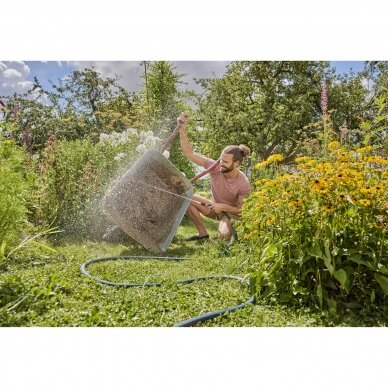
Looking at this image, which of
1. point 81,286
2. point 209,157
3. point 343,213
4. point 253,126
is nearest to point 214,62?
point 253,126

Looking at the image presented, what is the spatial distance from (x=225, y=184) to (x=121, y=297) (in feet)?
5.85

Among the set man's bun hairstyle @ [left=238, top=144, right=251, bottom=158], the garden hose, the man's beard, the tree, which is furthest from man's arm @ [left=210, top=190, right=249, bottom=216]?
the garden hose

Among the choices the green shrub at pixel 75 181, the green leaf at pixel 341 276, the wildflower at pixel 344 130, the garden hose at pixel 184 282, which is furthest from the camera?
the green shrub at pixel 75 181

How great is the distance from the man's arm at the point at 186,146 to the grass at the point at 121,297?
3.42 ft

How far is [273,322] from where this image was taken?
2236mm

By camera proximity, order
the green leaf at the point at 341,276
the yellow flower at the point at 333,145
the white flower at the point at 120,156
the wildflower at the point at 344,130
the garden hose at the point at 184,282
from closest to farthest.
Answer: the green leaf at the point at 341,276, the garden hose at the point at 184,282, the yellow flower at the point at 333,145, the wildflower at the point at 344,130, the white flower at the point at 120,156

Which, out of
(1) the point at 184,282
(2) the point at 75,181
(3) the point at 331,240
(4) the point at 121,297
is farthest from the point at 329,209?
(2) the point at 75,181

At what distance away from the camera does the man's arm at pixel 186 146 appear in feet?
12.5

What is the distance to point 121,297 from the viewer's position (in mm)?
2516

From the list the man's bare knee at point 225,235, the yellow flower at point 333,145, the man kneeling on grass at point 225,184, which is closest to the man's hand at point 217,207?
the man kneeling on grass at point 225,184

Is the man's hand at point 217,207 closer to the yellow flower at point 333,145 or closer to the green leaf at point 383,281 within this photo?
the yellow flower at point 333,145

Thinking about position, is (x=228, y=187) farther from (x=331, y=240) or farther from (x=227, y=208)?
(x=331, y=240)
